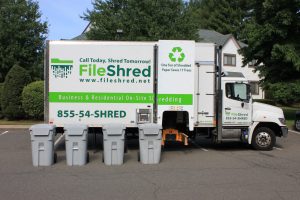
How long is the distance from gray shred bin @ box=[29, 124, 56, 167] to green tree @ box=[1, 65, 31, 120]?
12995mm

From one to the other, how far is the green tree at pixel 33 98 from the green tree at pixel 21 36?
525 cm

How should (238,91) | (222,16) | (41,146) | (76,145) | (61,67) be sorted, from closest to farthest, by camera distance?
(41,146) < (76,145) < (61,67) < (238,91) < (222,16)

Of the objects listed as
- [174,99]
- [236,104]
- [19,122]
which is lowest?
[19,122]

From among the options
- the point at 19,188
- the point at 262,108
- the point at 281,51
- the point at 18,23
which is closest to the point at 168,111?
the point at 262,108

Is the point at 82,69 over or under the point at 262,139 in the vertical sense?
over

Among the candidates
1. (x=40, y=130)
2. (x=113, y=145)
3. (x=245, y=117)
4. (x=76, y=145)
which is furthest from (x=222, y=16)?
(x=40, y=130)

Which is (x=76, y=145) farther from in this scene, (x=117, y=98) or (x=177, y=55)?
(x=177, y=55)

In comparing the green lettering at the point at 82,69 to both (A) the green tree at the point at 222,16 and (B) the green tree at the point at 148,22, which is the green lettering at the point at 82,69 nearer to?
(B) the green tree at the point at 148,22

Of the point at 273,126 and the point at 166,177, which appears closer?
the point at 166,177

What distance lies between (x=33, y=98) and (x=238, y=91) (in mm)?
12188

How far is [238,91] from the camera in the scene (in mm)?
14609

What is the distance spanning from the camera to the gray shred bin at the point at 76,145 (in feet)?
38.9

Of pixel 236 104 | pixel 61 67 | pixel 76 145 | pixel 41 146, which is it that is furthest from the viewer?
pixel 236 104

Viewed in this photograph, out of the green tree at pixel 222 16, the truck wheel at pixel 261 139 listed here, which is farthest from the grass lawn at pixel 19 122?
the green tree at pixel 222 16
